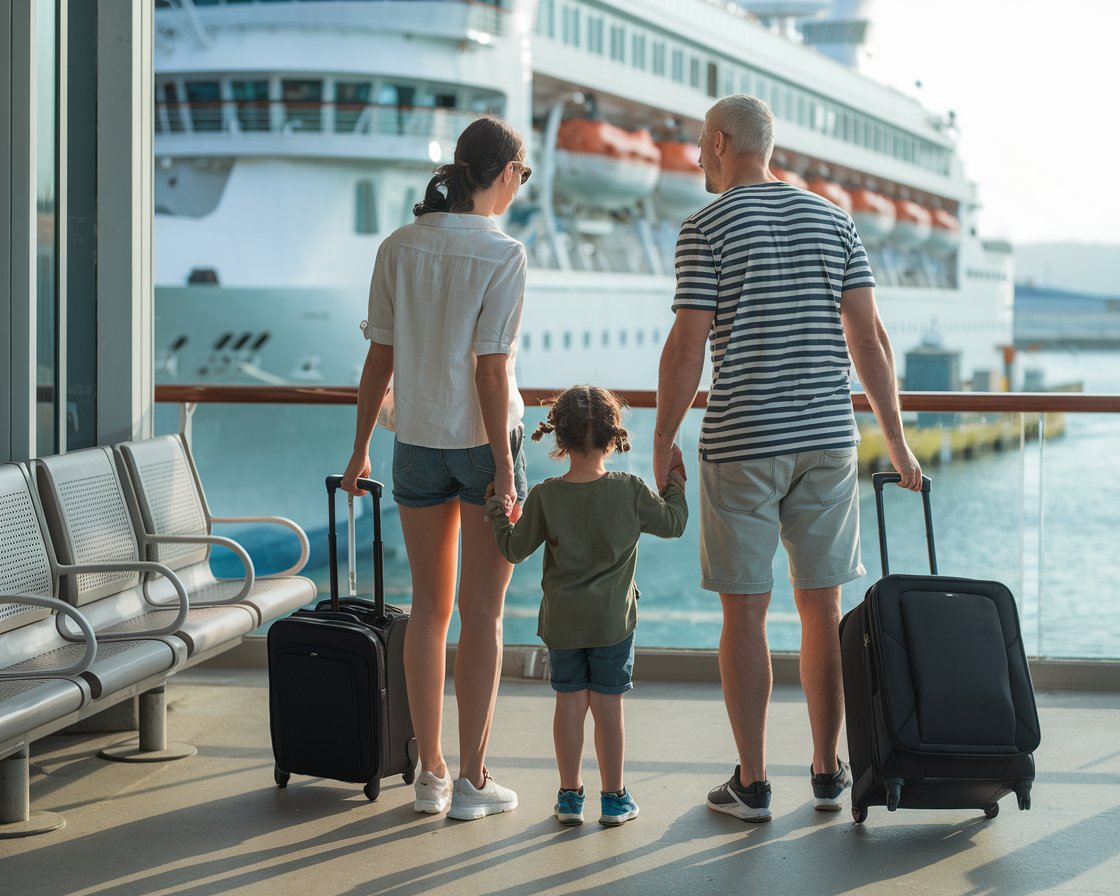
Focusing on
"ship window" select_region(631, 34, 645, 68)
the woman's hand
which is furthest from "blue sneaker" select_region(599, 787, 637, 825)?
"ship window" select_region(631, 34, 645, 68)

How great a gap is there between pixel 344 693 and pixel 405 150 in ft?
59.5

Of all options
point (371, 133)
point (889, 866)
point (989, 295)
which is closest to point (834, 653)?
point (889, 866)

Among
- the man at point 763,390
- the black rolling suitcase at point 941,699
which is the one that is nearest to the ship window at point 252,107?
the man at point 763,390

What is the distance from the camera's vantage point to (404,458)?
2.69m

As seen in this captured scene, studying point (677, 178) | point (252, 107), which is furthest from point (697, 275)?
point (677, 178)

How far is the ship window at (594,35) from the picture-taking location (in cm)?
2536

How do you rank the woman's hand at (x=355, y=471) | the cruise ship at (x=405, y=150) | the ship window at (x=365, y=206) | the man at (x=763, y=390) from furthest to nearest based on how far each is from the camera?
the ship window at (x=365, y=206), the cruise ship at (x=405, y=150), the woman's hand at (x=355, y=471), the man at (x=763, y=390)

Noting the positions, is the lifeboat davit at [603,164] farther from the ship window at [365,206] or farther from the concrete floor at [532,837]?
the concrete floor at [532,837]

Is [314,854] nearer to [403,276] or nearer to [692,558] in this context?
[403,276]

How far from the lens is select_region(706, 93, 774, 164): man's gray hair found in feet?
8.64

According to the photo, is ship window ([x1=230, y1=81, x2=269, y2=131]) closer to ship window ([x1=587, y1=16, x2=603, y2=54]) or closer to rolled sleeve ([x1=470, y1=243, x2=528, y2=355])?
ship window ([x1=587, y1=16, x2=603, y2=54])

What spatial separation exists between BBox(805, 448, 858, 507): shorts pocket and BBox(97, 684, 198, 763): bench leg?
171 cm

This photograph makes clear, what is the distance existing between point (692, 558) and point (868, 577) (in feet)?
3.67

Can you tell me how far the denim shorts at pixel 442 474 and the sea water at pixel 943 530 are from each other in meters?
1.08
